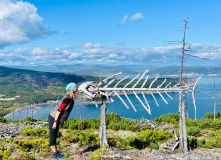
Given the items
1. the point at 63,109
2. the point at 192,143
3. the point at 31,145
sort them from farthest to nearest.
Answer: the point at 192,143 < the point at 31,145 < the point at 63,109

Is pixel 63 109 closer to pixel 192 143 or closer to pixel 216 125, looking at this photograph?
pixel 192 143

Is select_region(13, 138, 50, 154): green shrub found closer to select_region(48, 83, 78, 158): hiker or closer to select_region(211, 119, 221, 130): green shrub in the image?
select_region(48, 83, 78, 158): hiker

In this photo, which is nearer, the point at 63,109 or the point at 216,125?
the point at 63,109

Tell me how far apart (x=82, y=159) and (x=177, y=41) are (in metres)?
7.05

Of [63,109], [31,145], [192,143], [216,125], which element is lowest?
[216,125]

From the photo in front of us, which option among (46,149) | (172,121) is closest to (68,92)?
(46,149)

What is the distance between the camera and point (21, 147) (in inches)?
325

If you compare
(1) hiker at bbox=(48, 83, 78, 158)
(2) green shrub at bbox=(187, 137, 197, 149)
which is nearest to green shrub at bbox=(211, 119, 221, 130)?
(2) green shrub at bbox=(187, 137, 197, 149)

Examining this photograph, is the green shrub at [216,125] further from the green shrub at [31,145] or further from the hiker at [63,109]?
the hiker at [63,109]

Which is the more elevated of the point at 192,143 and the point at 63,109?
the point at 63,109

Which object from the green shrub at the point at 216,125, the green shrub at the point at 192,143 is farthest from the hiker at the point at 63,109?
the green shrub at the point at 216,125

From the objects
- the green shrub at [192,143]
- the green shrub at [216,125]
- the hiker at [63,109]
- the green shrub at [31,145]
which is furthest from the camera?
the green shrub at [216,125]

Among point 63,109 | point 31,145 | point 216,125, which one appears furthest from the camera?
point 216,125

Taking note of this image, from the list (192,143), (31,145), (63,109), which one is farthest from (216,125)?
(63,109)
